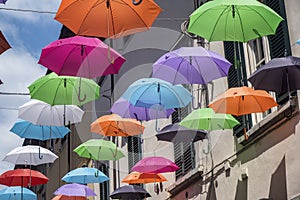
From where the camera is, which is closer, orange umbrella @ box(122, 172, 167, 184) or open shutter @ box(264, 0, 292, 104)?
open shutter @ box(264, 0, 292, 104)

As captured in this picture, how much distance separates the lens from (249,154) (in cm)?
1120

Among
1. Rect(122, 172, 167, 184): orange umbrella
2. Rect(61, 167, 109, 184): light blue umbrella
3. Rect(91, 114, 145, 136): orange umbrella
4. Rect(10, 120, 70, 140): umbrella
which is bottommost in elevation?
Rect(61, 167, 109, 184): light blue umbrella

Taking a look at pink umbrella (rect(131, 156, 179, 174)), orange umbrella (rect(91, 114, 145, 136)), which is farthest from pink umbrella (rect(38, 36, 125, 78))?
pink umbrella (rect(131, 156, 179, 174))

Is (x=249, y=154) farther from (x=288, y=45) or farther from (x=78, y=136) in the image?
(x=78, y=136)

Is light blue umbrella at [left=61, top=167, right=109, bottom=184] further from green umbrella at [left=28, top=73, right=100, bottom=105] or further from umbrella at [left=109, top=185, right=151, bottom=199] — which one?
green umbrella at [left=28, top=73, right=100, bottom=105]

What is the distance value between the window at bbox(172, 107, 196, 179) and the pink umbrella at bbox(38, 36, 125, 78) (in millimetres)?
4682

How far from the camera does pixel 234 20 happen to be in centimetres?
933

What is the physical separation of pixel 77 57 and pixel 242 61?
3.60 metres

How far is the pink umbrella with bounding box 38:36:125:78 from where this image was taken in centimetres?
1006

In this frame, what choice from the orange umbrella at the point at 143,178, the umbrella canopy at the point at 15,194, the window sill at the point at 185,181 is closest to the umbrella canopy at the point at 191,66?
the window sill at the point at 185,181

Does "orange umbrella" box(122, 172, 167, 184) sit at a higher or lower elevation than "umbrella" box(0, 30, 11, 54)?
lower

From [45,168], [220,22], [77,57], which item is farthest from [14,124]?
[45,168]

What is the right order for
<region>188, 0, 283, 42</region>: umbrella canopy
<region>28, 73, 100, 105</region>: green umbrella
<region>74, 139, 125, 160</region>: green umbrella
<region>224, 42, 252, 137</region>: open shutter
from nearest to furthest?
<region>188, 0, 283, 42</region>: umbrella canopy
<region>224, 42, 252, 137</region>: open shutter
<region>28, 73, 100, 105</region>: green umbrella
<region>74, 139, 125, 160</region>: green umbrella

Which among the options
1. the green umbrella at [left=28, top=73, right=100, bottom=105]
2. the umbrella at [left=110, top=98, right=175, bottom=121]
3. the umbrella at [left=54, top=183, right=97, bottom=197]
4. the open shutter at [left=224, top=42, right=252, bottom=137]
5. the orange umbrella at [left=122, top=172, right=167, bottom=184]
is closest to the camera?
the open shutter at [left=224, top=42, right=252, bottom=137]
